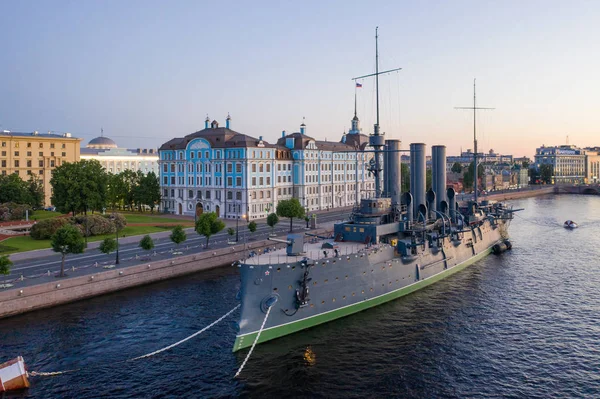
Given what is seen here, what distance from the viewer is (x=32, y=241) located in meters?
55.8

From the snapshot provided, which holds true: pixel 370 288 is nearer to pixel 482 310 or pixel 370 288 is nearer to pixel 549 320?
pixel 482 310

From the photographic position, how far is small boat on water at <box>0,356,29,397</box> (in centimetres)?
2379

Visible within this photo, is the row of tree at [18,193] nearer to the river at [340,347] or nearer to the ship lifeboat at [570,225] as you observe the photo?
the river at [340,347]

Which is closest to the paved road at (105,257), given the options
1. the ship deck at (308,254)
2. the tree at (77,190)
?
the ship deck at (308,254)

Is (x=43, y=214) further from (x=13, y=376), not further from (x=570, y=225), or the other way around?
(x=570, y=225)

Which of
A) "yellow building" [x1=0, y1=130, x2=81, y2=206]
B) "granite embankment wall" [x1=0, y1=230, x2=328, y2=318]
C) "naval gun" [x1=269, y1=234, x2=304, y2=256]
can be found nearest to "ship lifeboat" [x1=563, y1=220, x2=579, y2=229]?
"granite embankment wall" [x1=0, y1=230, x2=328, y2=318]

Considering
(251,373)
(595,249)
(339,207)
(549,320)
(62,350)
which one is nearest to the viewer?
(251,373)

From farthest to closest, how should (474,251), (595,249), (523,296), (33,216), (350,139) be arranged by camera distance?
(350,139) < (33,216) < (595,249) < (474,251) < (523,296)

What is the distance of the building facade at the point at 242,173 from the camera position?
7988 cm

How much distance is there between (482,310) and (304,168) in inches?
2244

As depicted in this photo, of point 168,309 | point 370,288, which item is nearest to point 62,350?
point 168,309

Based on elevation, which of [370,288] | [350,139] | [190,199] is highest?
[350,139]

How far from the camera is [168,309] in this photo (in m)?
35.9

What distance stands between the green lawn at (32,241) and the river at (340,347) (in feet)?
58.8
